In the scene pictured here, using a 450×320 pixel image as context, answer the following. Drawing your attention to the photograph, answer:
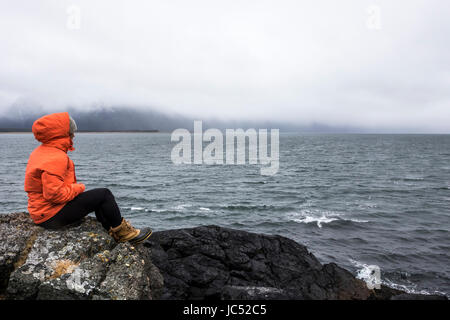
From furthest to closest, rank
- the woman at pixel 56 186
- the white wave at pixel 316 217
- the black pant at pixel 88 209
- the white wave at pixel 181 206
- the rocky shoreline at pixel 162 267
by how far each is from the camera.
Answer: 1. the white wave at pixel 181 206
2. the white wave at pixel 316 217
3. the black pant at pixel 88 209
4. the woman at pixel 56 186
5. the rocky shoreline at pixel 162 267

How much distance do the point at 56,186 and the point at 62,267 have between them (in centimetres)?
164

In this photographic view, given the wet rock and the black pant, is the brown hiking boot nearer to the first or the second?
the black pant

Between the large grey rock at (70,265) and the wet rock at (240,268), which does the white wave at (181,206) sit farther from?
the large grey rock at (70,265)

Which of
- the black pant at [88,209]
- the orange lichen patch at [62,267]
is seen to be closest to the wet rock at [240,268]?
the black pant at [88,209]

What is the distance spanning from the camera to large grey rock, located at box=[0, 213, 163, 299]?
5.95 metres

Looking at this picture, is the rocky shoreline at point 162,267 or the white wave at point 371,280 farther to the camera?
the white wave at point 371,280

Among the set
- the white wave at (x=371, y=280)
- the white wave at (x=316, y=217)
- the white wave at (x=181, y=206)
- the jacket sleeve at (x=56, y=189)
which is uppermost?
the jacket sleeve at (x=56, y=189)

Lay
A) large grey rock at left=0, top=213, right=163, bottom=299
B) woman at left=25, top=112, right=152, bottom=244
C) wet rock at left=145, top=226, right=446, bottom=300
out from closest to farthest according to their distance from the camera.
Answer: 1. large grey rock at left=0, top=213, right=163, bottom=299
2. woman at left=25, top=112, right=152, bottom=244
3. wet rock at left=145, top=226, right=446, bottom=300

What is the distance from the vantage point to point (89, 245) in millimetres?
6770

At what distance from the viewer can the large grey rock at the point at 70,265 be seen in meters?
5.95

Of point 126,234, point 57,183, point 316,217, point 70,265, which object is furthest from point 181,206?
point 57,183

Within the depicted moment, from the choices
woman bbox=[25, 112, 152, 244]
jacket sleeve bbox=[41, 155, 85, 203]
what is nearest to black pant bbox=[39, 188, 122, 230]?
woman bbox=[25, 112, 152, 244]

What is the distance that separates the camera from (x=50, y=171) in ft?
20.1

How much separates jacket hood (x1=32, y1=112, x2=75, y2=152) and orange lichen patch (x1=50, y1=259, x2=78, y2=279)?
7.62 ft
